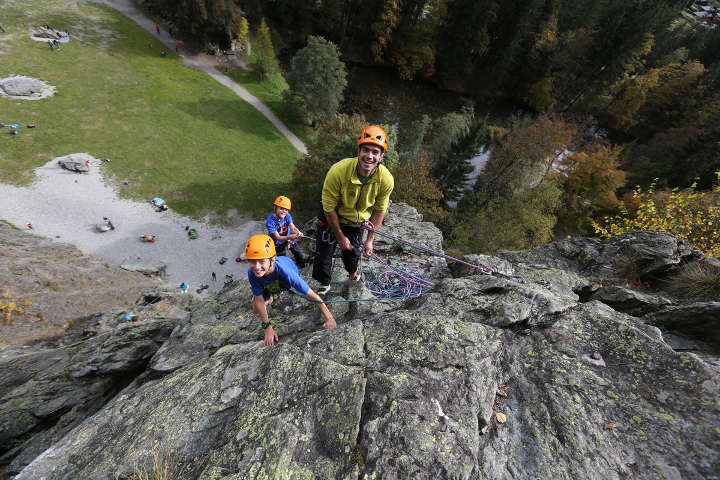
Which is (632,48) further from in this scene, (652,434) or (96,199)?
(96,199)

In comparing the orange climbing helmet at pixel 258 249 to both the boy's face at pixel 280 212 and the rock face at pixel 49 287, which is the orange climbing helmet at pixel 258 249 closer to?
the boy's face at pixel 280 212

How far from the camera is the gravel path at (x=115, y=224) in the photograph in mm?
20641

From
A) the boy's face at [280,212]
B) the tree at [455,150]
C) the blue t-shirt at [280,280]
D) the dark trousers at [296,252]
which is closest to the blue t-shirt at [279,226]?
the boy's face at [280,212]

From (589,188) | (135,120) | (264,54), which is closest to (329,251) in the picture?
(589,188)

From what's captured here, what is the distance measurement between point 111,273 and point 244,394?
54.6ft

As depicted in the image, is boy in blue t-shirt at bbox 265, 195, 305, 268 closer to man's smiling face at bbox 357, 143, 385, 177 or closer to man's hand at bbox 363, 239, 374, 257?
man's hand at bbox 363, 239, 374, 257

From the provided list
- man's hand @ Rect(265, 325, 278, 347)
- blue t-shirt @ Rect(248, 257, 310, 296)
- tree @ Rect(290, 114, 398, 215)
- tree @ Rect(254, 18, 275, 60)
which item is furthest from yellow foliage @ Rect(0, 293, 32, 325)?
tree @ Rect(254, 18, 275, 60)

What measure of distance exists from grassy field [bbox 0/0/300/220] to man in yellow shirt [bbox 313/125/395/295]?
75.7 feet

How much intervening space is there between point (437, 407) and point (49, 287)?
55.2 ft

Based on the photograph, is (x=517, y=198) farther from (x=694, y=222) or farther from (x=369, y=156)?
(x=369, y=156)

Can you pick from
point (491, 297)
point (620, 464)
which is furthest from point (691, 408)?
point (491, 297)

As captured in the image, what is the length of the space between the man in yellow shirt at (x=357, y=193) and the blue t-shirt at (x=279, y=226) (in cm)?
318

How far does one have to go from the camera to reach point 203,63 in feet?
136

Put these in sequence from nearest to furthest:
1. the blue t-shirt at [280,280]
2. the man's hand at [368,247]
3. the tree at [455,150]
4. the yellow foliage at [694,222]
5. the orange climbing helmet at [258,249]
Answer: the orange climbing helmet at [258,249] → the blue t-shirt at [280,280] → the man's hand at [368,247] → the yellow foliage at [694,222] → the tree at [455,150]
